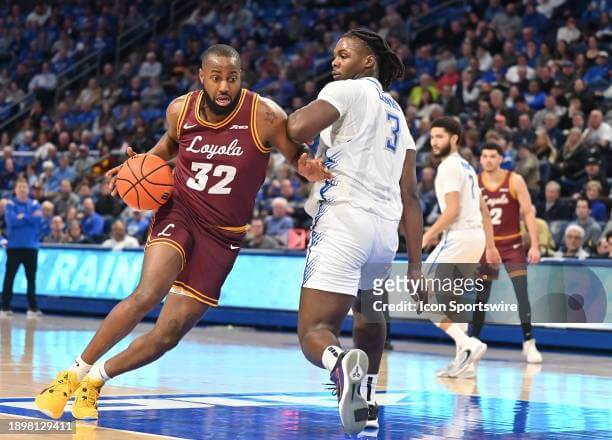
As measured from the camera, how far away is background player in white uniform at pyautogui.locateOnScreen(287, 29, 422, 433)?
6180 mm

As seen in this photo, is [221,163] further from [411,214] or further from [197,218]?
[411,214]

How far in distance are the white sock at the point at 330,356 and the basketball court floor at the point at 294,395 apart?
1.94 feet

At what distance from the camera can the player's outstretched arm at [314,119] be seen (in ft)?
20.1

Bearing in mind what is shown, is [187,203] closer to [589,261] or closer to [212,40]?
[589,261]

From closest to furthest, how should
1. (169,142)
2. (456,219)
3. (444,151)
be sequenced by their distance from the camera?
(169,142) < (444,151) < (456,219)

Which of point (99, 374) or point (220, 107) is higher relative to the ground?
point (220, 107)

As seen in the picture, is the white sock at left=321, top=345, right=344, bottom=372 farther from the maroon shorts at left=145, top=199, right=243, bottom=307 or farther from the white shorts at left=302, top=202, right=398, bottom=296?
the maroon shorts at left=145, top=199, right=243, bottom=307

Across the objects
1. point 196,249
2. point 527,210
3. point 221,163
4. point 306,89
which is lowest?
point 196,249

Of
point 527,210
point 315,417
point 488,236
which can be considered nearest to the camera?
point 315,417

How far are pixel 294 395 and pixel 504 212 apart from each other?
4683mm

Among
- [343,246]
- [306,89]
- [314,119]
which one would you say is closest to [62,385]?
[343,246]

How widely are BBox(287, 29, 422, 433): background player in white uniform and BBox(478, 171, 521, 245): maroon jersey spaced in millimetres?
5940

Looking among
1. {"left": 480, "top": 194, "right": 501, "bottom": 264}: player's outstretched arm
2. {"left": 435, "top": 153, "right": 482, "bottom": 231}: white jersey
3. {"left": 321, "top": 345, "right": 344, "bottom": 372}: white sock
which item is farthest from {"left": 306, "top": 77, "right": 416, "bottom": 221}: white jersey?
{"left": 480, "top": 194, "right": 501, "bottom": 264}: player's outstretched arm

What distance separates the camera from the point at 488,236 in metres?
11.5
